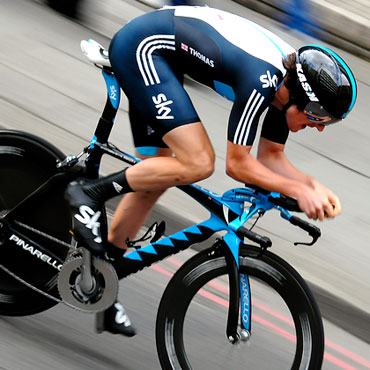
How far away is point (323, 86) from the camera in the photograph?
3648 mm

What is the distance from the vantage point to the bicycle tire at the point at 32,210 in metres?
Result: 4.57

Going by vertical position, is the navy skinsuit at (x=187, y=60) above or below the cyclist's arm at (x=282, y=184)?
above

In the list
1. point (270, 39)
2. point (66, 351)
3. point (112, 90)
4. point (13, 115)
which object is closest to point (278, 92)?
point (270, 39)

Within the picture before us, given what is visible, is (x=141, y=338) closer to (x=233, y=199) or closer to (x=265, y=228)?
Result: (x=233, y=199)

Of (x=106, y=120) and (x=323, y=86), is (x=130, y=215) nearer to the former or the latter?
(x=106, y=120)

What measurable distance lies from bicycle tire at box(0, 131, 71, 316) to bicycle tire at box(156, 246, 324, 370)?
0.75m

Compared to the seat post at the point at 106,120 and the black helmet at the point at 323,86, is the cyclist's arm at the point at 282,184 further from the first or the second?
the seat post at the point at 106,120

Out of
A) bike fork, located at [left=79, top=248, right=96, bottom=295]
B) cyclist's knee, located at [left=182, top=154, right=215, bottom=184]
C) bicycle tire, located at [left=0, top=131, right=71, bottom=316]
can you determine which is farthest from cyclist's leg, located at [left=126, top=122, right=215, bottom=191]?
bicycle tire, located at [left=0, top=131, right=71, bottom=316]

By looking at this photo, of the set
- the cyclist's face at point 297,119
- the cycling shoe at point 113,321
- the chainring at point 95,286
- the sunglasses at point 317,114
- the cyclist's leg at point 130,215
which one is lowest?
the cycling shoe at point 113,321

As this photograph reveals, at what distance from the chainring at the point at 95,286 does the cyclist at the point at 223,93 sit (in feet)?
0.40

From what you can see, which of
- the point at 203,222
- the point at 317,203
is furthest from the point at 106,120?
the point at 317,203

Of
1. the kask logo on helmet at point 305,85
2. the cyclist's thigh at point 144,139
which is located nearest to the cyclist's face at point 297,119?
the kask logo on helmet at point 305,85

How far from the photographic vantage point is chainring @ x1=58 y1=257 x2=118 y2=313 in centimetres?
432

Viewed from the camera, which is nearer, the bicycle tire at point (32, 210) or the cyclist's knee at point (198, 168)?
the cyclist's knee at point (198, 168)
